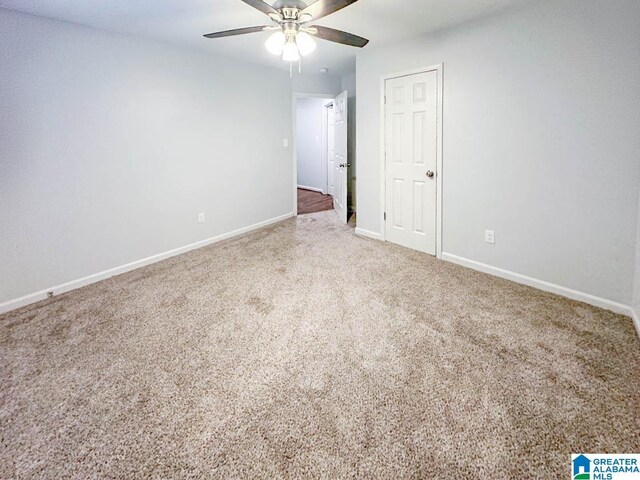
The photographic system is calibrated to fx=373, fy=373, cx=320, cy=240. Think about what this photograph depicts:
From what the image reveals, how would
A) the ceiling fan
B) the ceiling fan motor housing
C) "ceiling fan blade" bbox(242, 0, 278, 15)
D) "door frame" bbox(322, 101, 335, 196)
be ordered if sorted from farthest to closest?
"door frame" bbox(322, 101, 335, 196)
the ceiling fan motor housing
the ceiling fan
"ceiling fan blade" bbox(242, 0, 278, 15)

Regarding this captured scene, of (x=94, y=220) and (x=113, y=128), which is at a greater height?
(x=113, y=128)

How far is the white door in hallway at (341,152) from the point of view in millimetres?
5586

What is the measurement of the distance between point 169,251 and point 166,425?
2839 mm

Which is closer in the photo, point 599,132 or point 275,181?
point 599,132

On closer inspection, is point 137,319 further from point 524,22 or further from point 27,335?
point 524,22

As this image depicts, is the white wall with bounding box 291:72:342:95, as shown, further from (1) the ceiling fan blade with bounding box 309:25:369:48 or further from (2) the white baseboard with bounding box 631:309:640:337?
(2) the white baseboard with bounding box 631:309:640:337

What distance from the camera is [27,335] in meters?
2.51

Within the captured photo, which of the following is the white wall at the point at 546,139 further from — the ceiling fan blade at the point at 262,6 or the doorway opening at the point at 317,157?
the doorway opening at the point at 317,157

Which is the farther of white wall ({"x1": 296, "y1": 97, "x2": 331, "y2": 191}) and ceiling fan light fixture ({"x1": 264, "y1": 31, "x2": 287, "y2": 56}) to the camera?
white wall ({"x1": 296, "y1": 97, "x2": 331, "y2": 191})

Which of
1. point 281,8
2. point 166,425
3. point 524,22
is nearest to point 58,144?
point 281,8

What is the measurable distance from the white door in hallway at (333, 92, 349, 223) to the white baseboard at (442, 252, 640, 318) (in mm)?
2282

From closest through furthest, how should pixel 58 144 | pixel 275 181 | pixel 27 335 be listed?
pixel 27 335
pixel 58 144
pixel 275 181

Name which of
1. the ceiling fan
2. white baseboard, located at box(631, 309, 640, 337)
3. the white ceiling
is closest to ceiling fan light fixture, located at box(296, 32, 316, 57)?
the ceiling fan

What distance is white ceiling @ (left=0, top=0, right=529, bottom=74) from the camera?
2.81 m
